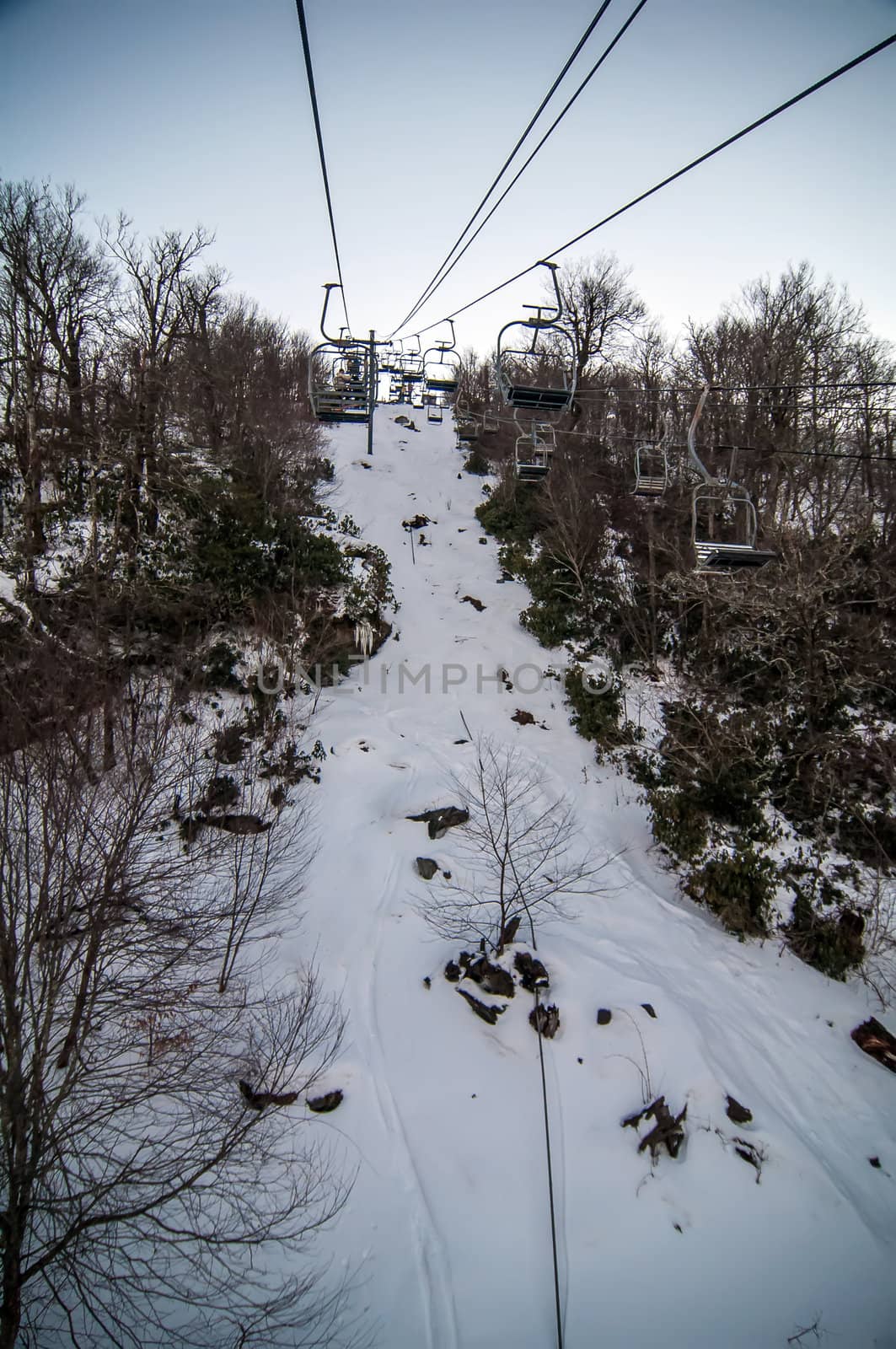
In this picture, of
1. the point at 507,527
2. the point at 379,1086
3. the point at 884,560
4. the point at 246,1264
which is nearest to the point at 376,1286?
the point at 246,1264

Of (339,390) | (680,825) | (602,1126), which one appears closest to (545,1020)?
(602,1126)

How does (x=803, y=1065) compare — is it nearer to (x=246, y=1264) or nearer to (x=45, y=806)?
(x=246, y=1264)

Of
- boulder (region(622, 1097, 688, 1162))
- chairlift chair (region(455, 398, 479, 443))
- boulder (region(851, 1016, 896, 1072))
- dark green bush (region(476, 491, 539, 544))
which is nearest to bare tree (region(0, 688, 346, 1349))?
boulder (region(622, 1097, 688, 1162))

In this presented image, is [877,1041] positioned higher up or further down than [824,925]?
further down

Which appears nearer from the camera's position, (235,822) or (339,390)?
(235,822)

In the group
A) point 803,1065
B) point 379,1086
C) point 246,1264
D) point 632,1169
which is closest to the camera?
point 246,1264

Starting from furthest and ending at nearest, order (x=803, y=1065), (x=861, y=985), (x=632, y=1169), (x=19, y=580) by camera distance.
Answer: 1. (x=19, y=580)
2. (x=861, y=985)
3. (x=803, y=1065)
4. (x=632, y=1169)

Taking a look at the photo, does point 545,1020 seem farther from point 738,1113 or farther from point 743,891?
point 743,891

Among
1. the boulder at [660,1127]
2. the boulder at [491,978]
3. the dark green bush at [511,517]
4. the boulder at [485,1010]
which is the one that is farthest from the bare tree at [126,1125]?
the dark green bush at [511,517]
